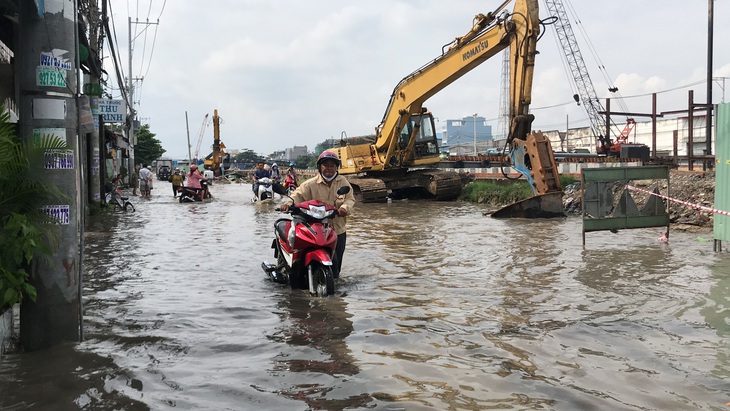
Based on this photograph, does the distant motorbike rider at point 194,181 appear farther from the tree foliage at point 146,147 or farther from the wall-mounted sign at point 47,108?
the tree foliage at point 146,147

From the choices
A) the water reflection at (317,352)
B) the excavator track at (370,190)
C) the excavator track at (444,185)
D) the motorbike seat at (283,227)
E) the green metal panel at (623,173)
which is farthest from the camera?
the excavator track at (444,185)

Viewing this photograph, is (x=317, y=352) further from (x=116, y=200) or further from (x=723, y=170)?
(x=116, y=200)

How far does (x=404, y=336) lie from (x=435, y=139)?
22206 mm

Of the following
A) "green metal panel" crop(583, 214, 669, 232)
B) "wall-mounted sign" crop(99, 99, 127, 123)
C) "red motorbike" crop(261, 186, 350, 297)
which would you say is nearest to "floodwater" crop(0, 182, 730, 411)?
"red motorbike" crop(261, 186, 350, 297)

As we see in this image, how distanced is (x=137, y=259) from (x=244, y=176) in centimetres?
5676

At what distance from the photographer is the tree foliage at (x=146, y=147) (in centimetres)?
9594

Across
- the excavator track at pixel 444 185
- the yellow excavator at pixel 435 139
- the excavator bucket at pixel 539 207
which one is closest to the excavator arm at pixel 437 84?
the yellow excavator at pixel 435 139

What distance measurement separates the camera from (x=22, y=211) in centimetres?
483

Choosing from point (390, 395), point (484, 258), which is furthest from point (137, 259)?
point (390, 395)

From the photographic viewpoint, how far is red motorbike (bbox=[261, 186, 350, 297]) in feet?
24.8

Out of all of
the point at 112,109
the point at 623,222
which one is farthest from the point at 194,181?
the point at 623,222

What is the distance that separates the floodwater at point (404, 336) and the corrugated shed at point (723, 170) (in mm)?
441

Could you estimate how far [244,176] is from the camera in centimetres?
6700

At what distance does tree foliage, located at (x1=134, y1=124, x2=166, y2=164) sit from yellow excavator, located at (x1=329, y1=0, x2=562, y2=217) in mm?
73766
